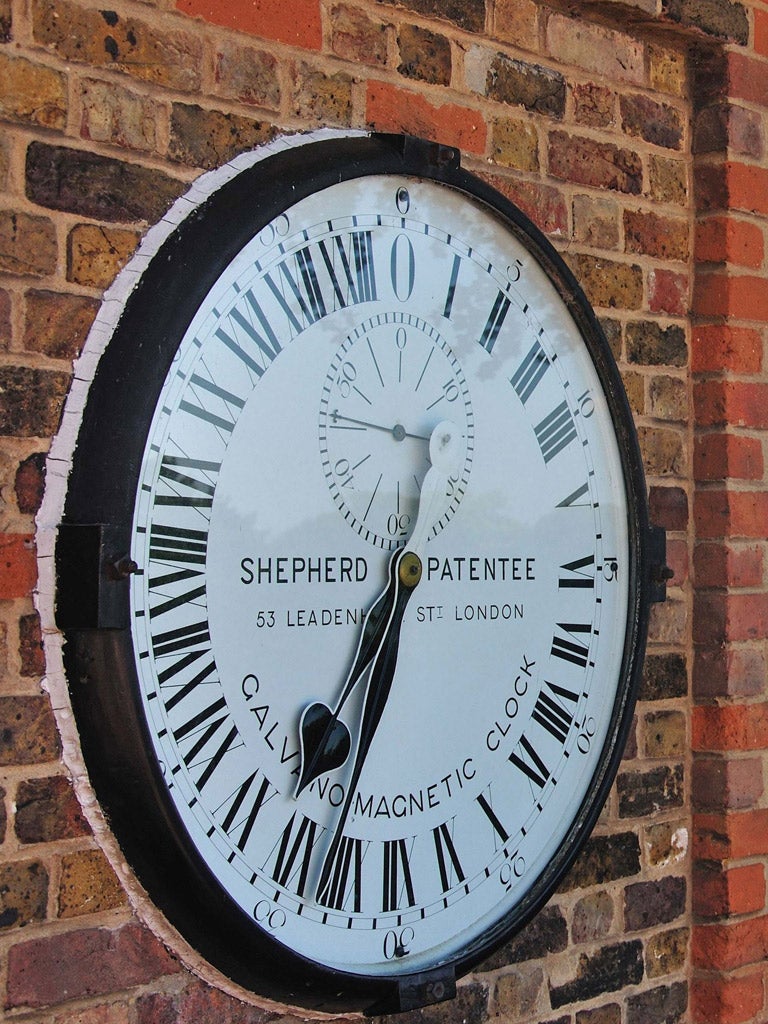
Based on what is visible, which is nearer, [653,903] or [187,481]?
[187,481]

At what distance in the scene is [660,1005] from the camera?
2.27 metres

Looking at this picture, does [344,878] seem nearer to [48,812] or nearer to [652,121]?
[48,812]

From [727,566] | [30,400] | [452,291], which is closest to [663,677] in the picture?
[727,566]

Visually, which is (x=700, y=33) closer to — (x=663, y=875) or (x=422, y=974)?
(x=663, y=875)

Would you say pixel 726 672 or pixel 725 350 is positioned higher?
pixel 725 350

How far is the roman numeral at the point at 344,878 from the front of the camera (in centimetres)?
178

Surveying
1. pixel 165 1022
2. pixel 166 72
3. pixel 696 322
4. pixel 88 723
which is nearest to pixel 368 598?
pixel 88 723

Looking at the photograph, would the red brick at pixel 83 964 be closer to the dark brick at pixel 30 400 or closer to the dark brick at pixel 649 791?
the dark brick at pixel 30 400

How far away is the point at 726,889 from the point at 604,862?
0.25 m

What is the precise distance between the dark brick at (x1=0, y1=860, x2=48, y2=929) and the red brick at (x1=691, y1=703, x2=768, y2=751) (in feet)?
3.92

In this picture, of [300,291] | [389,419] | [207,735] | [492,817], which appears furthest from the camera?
[492,817]

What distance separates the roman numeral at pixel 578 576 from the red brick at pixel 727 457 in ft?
1.13

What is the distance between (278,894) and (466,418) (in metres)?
0.71

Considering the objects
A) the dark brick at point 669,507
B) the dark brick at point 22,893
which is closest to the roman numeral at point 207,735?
the dark brick at point 22,893
